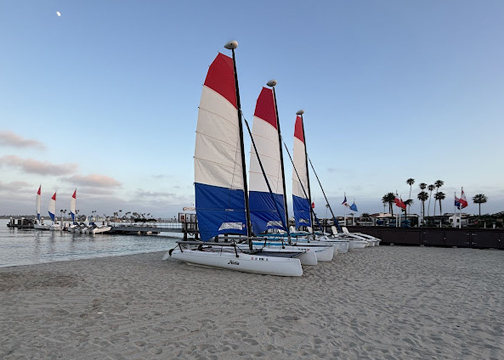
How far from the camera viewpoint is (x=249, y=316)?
6.65 meters

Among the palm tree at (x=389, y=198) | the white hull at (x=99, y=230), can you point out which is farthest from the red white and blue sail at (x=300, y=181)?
the palm tree at (x=389, y=198)

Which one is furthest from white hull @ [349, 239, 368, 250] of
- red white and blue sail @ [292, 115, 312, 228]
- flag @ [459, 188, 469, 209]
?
flag @ [459, 188, 469, 209]

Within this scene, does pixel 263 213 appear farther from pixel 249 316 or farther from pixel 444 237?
pixel 444 237

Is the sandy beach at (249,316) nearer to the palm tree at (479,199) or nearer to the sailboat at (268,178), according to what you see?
the sailboat at (268,178)

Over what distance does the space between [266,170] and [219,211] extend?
5.13 meters

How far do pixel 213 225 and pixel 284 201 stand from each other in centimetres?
583

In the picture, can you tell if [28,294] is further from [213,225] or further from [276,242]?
[276,242]

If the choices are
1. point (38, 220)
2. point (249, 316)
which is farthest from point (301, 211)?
point (38, 220)

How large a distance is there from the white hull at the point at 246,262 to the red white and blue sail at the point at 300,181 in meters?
8.36

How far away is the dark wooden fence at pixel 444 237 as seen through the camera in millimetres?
22691

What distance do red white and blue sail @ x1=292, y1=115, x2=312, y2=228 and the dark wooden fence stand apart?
467 inches

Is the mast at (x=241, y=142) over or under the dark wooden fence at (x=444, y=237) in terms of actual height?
over

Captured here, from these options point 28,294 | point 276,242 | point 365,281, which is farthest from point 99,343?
point 276,242

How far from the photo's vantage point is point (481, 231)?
76.3 ft
